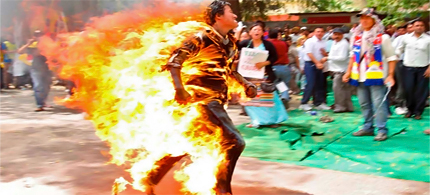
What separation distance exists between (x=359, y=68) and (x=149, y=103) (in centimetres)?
377

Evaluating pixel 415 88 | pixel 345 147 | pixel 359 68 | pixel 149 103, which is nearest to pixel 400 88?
pixel 415 88

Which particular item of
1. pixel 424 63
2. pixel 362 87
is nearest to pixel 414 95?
pixel 424 63

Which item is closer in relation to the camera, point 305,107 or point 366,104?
point 366,104

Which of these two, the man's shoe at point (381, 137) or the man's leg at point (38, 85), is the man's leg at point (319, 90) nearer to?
the man's shoe at point (381, 137)

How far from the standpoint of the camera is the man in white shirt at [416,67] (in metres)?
7.81

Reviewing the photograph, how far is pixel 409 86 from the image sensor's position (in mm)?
8234

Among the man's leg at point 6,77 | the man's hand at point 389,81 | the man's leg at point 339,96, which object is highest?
the man's hand at point 389,81

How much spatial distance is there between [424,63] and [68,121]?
251 inches

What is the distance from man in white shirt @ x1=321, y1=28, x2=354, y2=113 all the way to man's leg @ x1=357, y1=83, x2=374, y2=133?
6.88 ft

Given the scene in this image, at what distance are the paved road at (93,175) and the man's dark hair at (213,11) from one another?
67.0 inches

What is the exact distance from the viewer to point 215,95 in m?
3.57

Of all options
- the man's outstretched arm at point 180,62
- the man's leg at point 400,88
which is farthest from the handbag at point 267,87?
the man's outstretched arm at point 180,62

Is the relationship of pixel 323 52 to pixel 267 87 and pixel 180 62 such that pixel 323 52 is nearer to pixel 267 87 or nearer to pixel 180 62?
pixel 267 87

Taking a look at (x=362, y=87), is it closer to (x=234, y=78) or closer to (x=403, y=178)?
(x=403, y=178)
